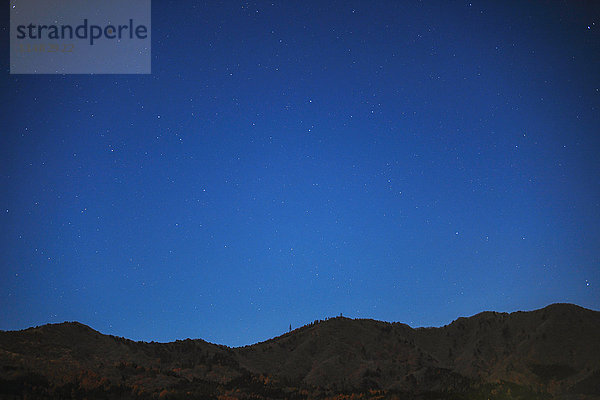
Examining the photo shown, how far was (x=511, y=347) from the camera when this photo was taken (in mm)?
66000

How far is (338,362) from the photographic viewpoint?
62.8m

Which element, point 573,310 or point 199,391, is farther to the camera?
point 573,310

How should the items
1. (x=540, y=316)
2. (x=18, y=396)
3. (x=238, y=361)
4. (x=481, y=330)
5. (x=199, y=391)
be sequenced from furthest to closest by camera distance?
(x=481, y=330)
(x=540, y=316)
(x=238, y=361)
(x=199, y=391)
(x=18, y=396)

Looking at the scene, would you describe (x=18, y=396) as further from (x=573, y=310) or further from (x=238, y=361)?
(x=573, y=310)

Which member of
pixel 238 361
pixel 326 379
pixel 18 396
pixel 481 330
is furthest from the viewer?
pixel 481 330

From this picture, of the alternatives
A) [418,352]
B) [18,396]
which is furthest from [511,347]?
[18,396]

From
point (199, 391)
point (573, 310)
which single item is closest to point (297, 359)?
point (199, 391)

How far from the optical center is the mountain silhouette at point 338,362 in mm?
35562

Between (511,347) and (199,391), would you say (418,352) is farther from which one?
(199,391)

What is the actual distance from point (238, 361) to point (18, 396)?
4259cm

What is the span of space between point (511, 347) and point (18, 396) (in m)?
63.6

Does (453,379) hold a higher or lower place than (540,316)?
lower

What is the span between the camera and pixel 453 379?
55.7 m

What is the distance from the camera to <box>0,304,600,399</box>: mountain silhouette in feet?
117
